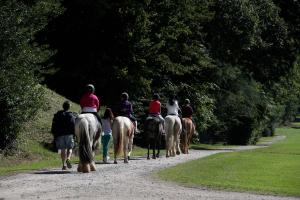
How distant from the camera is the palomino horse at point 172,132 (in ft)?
94.8

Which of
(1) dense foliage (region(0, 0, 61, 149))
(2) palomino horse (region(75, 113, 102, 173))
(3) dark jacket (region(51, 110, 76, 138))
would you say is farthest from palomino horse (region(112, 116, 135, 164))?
(1) dense foliage (region(0, 0, 61, 149))

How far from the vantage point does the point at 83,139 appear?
20.0 metres

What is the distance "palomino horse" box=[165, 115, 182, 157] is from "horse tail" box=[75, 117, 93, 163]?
912cm

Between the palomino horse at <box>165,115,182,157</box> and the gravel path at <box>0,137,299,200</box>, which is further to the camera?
the palomino horse at <box>165,115,182,157</box>

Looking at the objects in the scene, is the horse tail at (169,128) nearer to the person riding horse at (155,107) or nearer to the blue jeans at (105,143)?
the person riding horse at (155,107)

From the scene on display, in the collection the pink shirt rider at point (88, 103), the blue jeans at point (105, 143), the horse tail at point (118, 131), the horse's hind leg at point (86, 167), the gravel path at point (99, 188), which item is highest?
the pink shirt rider at point (88, 103)

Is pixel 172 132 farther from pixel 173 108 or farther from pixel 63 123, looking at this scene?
pixel 63 123

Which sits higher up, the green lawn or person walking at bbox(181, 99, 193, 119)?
person walking at bbox(181, 99, 193, 119)

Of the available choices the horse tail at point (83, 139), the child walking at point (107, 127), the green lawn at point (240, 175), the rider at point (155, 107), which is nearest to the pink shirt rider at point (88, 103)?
the horse tail at point (83, 139)

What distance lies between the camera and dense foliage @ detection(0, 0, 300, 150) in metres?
38.5

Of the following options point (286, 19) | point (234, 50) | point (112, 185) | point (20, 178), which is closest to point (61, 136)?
point (20, 178)

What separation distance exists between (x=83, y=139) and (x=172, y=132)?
955 centimetres

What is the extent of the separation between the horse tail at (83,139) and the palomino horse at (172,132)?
29.9 ft

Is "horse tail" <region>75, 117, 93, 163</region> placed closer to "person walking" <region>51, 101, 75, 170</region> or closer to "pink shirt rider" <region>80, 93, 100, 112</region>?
"pink shirt rider" <region>80, 93, 100, 112</region>
